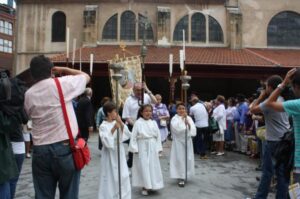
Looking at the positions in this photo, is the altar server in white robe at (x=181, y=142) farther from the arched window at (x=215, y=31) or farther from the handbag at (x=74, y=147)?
the arched window at (x=215, y=31)

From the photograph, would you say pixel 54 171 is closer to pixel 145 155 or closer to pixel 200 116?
pixel 145 155

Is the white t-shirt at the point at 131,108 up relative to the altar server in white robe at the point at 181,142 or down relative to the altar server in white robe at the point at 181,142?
up

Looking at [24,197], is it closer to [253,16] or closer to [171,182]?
[171,182]

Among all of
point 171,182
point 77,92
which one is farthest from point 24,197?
point 77,92

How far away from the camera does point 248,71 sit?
914 inches

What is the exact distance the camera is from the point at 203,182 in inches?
334

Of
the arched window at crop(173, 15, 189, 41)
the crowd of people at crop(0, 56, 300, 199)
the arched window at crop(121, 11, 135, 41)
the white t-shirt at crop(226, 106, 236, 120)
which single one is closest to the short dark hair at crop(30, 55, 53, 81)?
the crowd of people at crop(0, 56, 300, 199)

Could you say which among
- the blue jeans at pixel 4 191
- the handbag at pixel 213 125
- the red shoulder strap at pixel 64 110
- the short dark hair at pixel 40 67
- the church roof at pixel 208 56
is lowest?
the handbag at pixel 213 125

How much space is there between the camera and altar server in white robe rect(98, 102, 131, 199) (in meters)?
6.18

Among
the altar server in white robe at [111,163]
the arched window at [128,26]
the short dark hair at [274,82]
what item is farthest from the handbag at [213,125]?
the arched window at [128,26]

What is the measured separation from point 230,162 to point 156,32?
629 inches

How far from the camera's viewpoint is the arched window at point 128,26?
26.3 metres

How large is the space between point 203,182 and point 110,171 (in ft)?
9.59

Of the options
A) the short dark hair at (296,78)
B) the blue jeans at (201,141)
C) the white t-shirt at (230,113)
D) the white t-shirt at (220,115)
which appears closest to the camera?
the short dark hair at (296,78)
